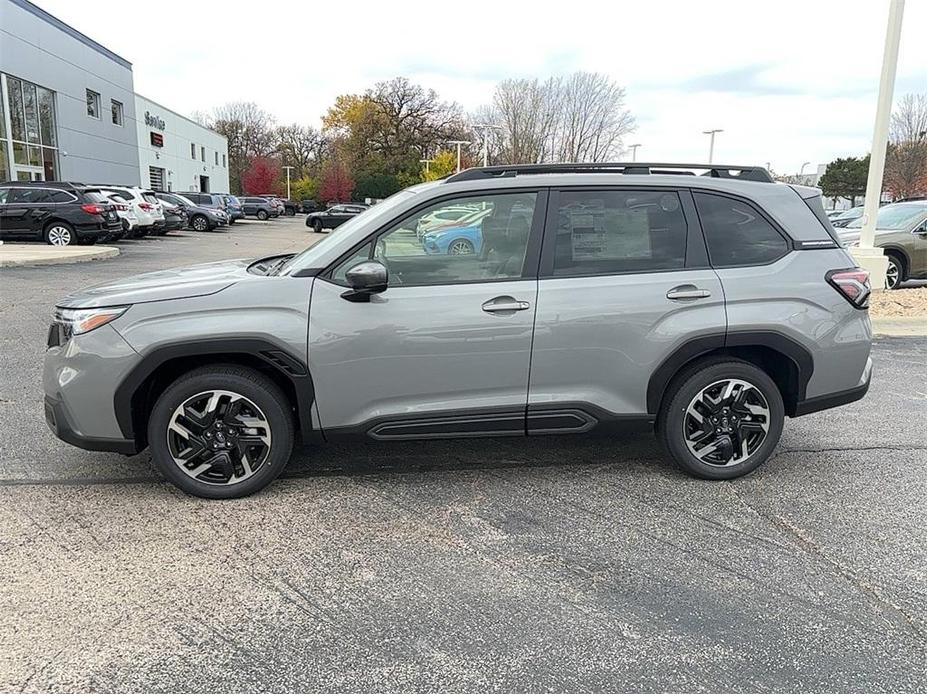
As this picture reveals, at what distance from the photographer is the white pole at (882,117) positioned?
10188 mm

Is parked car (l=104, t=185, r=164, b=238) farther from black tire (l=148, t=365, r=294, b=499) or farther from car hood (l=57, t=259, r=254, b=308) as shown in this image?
black tire (l=148, t=365, r=294, b=499)

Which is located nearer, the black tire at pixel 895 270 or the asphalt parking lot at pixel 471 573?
the asphalt parking lot at pixel 471 573

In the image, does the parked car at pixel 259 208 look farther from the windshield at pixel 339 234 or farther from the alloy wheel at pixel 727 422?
the alloy wheel at pixel 727 422

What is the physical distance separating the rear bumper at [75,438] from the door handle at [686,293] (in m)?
3.08

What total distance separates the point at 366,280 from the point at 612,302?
137 cm

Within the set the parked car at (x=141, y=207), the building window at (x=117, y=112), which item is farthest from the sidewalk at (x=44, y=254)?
the building window at (x=117, y=112)

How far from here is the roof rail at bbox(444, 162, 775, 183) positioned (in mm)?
4215

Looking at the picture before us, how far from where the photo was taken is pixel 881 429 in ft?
17.7

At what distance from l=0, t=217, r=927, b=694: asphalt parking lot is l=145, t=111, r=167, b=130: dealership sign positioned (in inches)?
1975

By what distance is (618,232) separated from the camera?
163 inches

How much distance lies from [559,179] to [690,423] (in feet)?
5.38

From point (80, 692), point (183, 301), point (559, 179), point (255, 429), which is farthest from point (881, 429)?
point (80, 692)

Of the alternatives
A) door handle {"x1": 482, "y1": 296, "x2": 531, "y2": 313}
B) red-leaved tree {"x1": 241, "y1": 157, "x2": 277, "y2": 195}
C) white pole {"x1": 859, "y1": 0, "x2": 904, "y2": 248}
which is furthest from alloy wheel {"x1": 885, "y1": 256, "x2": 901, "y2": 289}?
red-leaved tree {"x1": 241, "y1": 157, "x2": 277, "y2": 195}

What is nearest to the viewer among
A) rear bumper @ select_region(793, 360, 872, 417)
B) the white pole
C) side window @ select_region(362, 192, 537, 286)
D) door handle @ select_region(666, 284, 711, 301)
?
side window @ select_region(362, 192, 537, 286)
